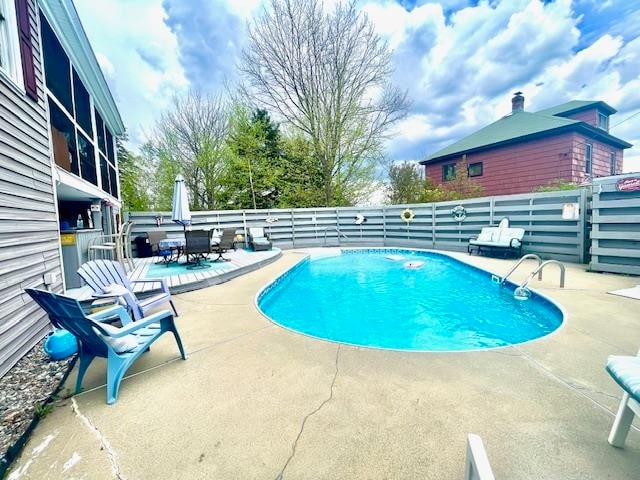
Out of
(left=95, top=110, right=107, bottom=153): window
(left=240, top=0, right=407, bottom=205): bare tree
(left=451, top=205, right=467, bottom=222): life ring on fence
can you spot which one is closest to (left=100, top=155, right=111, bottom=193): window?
(left=95, top=110, right=107, bottom=153): window

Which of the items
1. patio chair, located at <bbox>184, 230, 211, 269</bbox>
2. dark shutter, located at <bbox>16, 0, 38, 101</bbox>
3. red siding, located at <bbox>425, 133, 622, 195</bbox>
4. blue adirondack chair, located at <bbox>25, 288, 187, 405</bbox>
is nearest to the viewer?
blue adirondack chair, located at <bbox>25, 288, 187, 405</bbox>

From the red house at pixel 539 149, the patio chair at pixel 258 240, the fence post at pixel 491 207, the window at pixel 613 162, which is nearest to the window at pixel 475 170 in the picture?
the red house at pixel 539 149

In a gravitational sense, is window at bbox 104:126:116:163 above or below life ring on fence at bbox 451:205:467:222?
above

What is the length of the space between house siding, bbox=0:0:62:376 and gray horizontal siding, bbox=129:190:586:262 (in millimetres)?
5936

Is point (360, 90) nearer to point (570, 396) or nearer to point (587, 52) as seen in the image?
point (587, 52)

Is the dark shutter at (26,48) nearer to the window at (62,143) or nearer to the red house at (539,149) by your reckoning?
the window at (62,143)

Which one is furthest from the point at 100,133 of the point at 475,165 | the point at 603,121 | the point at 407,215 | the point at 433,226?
A: the point at 603,121

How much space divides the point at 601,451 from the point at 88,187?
27.5ft

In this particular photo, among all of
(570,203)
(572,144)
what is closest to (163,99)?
(570,203)

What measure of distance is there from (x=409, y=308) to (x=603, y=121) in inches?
617

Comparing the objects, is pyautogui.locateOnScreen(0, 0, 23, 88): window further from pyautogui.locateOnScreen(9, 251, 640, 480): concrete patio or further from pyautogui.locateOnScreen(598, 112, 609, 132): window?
pyautogui.locateOnScreen(598, 112, 609, 132): window

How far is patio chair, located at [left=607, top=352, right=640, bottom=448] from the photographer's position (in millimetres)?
1300

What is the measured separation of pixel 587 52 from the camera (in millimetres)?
11023

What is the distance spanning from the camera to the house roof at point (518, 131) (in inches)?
425
